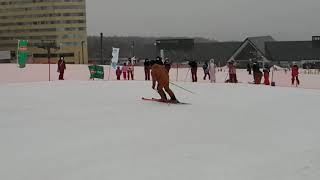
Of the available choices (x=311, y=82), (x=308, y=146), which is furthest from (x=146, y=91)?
(x=311, y=82)

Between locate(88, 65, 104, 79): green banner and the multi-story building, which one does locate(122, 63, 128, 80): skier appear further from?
the multi-story building

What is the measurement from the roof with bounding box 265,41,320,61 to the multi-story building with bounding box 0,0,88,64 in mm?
51729

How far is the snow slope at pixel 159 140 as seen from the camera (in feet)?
19.7

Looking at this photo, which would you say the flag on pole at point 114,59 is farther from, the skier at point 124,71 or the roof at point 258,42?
the roof at point 258,42

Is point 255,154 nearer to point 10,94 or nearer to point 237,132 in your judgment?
point 237,132

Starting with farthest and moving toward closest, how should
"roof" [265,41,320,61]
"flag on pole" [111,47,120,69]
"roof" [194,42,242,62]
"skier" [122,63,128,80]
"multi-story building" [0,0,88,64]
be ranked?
"multi-story building" [0,0,88,64] → "roof" [194,42,242,62] → "roof" [265,41,320,61] → "skier" [122,63,128,80] → "flag on pole" [111,47,120,69]

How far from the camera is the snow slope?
19.7 feet

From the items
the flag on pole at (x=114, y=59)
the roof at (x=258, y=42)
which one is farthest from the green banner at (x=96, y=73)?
the roof at (x=258, y=42)

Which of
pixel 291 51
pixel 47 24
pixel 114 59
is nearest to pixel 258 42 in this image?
pixel 291 51

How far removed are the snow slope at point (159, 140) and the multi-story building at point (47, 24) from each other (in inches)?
4001

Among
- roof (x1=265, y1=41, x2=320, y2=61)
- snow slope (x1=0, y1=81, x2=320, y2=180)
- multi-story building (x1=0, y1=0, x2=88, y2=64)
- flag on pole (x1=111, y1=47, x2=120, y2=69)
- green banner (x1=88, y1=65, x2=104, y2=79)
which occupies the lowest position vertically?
snow slope (x1=0, y1=81, x2=320, y2=180)

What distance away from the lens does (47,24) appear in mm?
115938

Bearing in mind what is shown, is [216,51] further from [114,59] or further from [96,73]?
[96,73]

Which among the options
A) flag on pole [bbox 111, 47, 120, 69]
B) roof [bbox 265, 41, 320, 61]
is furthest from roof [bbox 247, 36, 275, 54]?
flag on pole [bbox 111, 47, 120, 69]
